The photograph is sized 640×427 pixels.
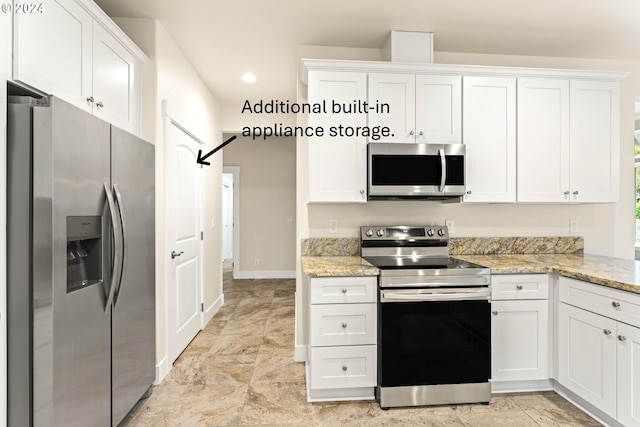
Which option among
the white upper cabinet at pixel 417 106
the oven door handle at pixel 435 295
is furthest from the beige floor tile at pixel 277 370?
the white upper cabinet at pixel 417 106

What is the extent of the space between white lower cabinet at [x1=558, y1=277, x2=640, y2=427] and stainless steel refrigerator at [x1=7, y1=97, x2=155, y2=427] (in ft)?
8.69

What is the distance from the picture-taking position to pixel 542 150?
105 inches

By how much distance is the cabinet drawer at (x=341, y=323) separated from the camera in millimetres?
2188

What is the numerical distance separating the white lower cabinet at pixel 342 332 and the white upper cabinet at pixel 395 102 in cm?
110

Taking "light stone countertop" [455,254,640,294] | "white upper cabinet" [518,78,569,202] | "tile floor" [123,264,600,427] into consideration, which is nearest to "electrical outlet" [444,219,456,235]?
"light stone countertop" [455,254,640,294]

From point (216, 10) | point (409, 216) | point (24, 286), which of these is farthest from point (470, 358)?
point (216, 10)

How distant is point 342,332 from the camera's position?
7.20 feet

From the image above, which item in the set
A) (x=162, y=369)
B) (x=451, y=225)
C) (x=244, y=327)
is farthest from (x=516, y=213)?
(x=162, y=369)

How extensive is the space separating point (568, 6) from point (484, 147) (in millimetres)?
1025

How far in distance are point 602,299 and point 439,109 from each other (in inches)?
61.8

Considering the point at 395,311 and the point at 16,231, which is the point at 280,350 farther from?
the point at 16,231

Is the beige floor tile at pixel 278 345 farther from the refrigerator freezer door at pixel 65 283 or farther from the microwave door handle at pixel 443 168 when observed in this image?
the microwave door handle at pixel 443 168

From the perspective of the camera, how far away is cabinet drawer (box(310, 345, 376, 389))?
2.20 metres

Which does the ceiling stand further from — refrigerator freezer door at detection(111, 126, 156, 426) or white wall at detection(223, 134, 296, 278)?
white wall at detection(223, 134, 296, 278)
